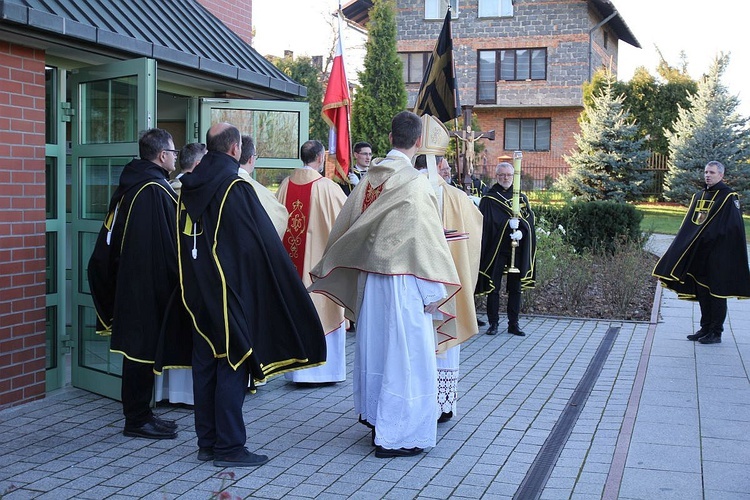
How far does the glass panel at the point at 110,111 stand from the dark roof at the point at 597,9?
31.9 meters

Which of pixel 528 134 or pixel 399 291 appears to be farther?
pixel 528 134

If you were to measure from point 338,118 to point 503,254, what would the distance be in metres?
2.55

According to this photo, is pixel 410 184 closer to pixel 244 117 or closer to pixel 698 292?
pixel 244 117

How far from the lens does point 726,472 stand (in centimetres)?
540

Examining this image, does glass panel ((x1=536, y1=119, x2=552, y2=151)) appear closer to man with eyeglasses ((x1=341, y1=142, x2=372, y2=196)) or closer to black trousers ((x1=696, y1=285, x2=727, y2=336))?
man with eyeglasses ((x1=341, y1=142, x2=372, y2=196))

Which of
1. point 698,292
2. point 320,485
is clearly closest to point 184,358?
point 320,485

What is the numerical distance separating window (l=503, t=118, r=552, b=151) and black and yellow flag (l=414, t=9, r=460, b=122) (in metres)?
31.0

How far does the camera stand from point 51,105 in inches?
277

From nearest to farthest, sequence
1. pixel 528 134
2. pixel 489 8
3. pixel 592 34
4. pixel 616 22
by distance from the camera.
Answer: pixel 592 34
pixel 489 8
pixel 528 134
pixel 616 22

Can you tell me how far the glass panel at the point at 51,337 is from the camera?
23.2 feet

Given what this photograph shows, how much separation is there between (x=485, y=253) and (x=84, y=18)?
565 cm

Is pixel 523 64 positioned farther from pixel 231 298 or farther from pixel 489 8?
pixel 231 298

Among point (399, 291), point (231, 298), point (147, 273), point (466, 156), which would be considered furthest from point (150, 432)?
point (466, 156)

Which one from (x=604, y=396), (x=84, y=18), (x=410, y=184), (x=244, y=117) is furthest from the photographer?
(x=244, y=117)
